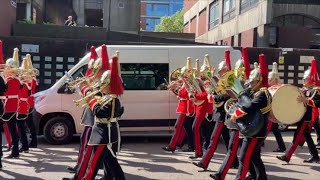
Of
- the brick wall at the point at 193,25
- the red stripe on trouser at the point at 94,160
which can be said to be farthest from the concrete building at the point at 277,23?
the red stripe on trouser at the point at 94,160

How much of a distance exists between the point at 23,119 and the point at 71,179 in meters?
3.09

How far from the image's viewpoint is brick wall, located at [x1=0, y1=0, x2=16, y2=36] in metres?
21.7

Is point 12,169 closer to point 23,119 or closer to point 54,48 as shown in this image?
point 23,119

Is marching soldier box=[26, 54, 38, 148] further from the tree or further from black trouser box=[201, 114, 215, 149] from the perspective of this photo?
the tree

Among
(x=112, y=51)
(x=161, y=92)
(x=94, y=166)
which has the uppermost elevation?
(x=112, y=51)

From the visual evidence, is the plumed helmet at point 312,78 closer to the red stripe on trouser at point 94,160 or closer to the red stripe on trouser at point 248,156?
the red stripe on trouser at point 248,156

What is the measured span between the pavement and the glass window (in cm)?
3019

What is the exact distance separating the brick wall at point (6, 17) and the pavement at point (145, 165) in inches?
475

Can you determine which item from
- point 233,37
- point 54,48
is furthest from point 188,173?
point 233,37

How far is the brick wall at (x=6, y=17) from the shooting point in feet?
71.2

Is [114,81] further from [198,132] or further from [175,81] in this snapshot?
[175,81]

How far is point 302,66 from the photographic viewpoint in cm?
1647

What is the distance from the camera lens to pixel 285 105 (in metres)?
8.13

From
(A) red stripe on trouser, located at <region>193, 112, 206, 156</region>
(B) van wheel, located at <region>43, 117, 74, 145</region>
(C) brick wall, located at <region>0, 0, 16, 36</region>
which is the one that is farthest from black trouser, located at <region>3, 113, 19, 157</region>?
(C) brick wall, located at <region>0, 0, 16, 36</region>
